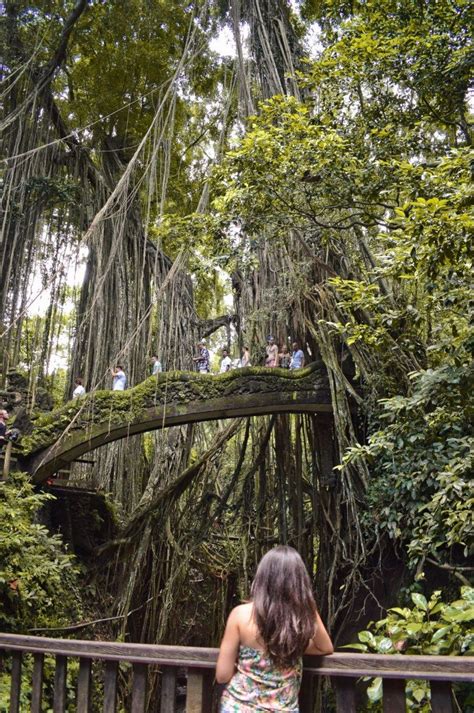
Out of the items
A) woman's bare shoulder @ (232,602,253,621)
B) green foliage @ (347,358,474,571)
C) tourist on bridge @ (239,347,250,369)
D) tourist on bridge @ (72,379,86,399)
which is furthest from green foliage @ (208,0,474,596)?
tourist on bridge @ (72,379,86,399)

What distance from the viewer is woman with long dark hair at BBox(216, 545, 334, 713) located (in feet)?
4.17

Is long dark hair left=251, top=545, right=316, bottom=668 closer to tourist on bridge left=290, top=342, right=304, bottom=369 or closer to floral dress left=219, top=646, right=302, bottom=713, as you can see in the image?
floral dress left=219, top=646, right=302, bottom=713

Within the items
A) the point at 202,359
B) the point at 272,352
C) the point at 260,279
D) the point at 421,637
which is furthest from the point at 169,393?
the point at 421,637

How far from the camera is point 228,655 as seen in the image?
129 centimetres

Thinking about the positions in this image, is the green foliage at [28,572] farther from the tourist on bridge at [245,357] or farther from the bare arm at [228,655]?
the bare arm at [228,655]

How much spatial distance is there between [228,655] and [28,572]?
11.4 feet

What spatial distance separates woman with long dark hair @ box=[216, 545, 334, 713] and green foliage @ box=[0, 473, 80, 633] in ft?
10.3

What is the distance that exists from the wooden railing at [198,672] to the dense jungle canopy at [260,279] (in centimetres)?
50

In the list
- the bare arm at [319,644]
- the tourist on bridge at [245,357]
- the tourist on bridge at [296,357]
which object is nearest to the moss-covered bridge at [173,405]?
the tourist on bridge at [296,357]

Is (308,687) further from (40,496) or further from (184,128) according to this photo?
(184,128)

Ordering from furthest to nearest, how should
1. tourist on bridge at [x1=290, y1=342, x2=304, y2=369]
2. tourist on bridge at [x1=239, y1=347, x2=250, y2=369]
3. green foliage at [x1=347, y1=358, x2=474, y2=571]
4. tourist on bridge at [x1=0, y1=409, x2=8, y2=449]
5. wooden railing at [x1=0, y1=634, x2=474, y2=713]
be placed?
tourist on bridge at [x1=239, y1=347, x2=250, y2=369], tourist on bridge at [x1=290, y1=342, x2=304, y2=369], tourist on bridge at [x1=0, y1=409, x2=8, y2=449], green foliage at [x1=347, y1=358, x2=474, y2=571], wooden railing at [x1=0, y1=634, x2=474, y2=713]

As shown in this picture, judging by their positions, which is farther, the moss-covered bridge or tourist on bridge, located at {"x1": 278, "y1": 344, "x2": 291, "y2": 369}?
tourist on bridge, located at {"x1": 278, "y1": 344, "x2": 291, "y2": 369}

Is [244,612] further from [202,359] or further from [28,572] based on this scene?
[202,359]

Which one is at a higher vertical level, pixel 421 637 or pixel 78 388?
pixel 78 388
